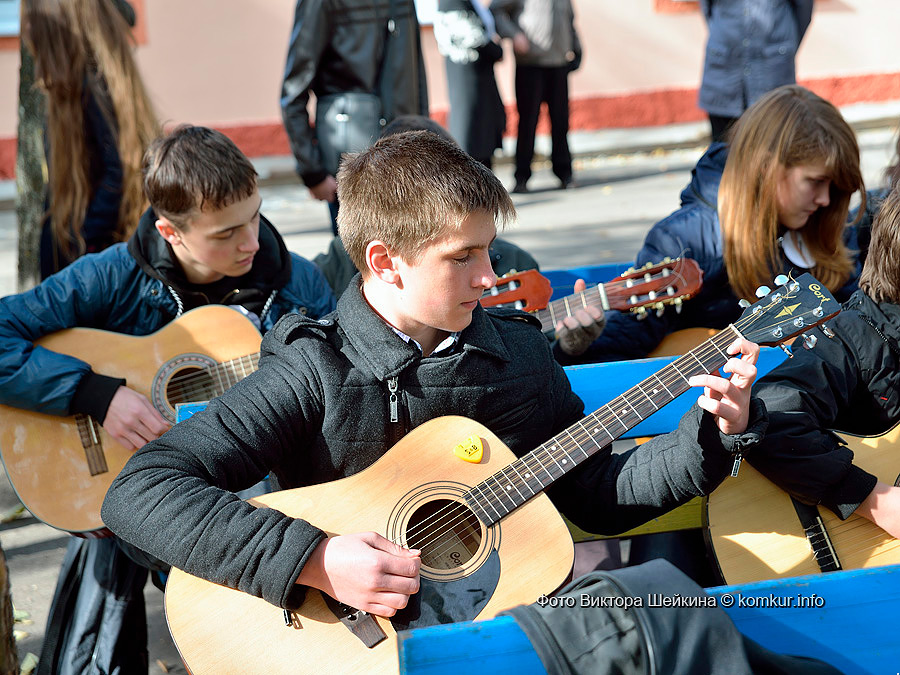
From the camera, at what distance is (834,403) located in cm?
259

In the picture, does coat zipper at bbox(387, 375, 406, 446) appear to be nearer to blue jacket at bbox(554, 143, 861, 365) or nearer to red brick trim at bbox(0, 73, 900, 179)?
blue jacket at bbox(554, 143, 861, 365)

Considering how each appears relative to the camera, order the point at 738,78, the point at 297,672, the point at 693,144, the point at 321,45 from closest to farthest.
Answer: the point at 297,672 < the point at 321,45 < the point at 738,78 < the point at 693,144

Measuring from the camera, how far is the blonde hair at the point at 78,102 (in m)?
4.05

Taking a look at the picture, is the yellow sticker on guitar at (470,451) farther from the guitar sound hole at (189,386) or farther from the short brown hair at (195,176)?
the short brown hair at (195,176)

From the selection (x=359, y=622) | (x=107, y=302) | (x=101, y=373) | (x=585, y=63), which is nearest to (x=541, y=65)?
(x=585, y=63)

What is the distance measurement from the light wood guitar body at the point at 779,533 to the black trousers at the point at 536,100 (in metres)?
7.44

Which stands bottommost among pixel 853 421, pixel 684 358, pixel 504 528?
pixel 853 421

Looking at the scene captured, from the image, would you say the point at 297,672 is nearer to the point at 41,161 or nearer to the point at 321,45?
the point at 41,161

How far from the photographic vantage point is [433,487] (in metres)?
2.14

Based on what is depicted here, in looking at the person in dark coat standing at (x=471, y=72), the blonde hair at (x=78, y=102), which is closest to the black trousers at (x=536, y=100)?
the person in dark coat standing at (x=471, y=72)

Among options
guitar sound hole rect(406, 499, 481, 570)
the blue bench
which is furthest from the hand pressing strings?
the blue bench

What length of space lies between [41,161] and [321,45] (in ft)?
5.03

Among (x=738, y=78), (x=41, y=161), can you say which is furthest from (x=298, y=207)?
(x=41, y=161)

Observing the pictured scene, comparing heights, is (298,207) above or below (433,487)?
below
